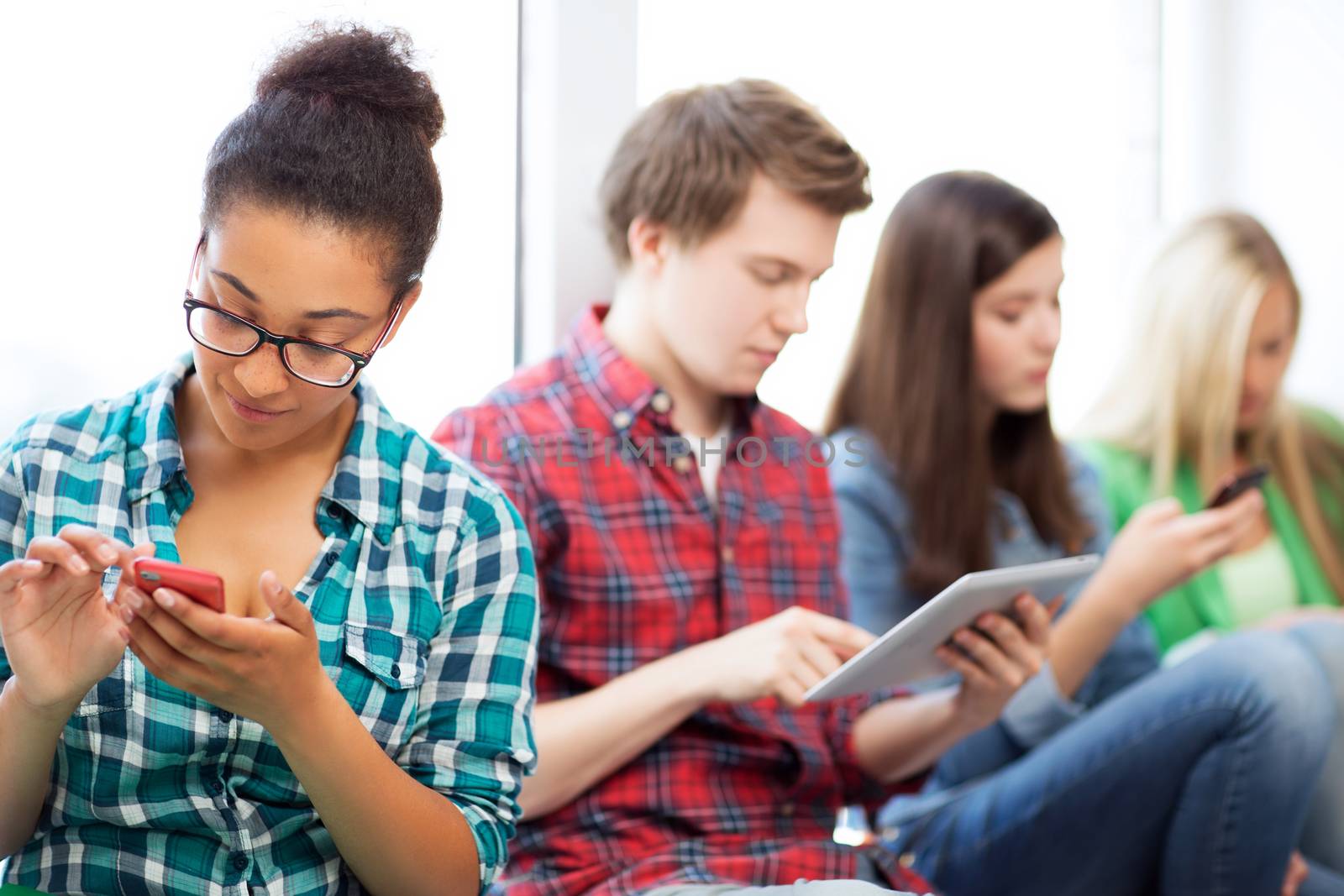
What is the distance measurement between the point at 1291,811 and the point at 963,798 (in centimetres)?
38

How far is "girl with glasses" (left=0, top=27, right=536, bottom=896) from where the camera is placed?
35.7 inches

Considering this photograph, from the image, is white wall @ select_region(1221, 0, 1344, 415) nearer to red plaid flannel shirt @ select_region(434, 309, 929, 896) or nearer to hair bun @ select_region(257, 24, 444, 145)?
red plaid flannel shirt @ select_region(434, 309, 929, 896)

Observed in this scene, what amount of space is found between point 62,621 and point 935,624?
787 millimetres

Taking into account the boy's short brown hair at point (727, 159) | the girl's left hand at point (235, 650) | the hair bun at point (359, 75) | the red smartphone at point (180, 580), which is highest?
the hair bun at point (359, 75)

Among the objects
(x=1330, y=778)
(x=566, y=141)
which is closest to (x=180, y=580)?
(x=566, y=141)

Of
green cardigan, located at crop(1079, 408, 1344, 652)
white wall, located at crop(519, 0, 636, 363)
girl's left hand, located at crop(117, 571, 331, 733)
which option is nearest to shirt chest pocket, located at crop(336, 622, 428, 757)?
girl's left hand, located at crop(117, 571, 331, 733)

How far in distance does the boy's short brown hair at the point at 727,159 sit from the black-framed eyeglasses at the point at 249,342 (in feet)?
1.89

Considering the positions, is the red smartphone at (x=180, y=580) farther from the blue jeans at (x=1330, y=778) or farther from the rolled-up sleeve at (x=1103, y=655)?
the blue jeans at (x=1330, y=778)

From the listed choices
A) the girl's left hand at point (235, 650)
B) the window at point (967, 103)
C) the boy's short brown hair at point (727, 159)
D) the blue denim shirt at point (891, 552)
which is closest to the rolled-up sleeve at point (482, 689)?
the girl's left hand at point (235, 650)

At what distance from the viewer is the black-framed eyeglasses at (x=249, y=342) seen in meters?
0.96

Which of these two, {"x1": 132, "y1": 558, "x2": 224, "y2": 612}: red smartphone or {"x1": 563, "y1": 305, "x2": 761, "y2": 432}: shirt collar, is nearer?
{"x1": 132, "y1": 558, "x2": 224, "y2": 612}: red smartphone

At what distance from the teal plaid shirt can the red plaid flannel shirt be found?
23 cm

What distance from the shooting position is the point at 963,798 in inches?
67.9

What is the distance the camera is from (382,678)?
3.43 ft
